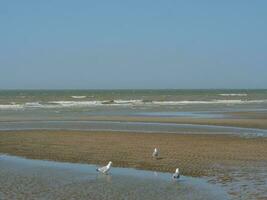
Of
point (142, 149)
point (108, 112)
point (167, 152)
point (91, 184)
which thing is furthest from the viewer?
point (108, 112)

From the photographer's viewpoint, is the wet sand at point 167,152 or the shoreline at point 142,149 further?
the shoreline at point 142,149

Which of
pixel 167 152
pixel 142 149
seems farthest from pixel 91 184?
pixel 142 149

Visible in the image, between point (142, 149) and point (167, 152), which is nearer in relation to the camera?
point (167, 152)

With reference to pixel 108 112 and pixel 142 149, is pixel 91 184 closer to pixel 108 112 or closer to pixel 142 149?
pixel 142 149

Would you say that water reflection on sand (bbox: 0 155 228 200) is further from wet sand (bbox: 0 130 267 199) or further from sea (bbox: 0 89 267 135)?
sea (bbox: 0 89 267 135)

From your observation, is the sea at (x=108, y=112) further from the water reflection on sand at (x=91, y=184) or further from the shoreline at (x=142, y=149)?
the water reflection on sand at (x=91, y=184)

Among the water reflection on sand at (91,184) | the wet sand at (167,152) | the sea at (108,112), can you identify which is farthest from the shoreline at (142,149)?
the sea at (108,112)

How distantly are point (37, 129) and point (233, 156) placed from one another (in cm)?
1583

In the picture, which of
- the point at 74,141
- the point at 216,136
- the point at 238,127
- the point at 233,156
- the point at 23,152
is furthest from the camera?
the point at 238,127

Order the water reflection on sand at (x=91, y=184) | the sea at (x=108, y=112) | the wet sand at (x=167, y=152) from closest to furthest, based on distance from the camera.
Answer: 1. the water reflection on sand at (x=91, y=184)
2. the wet sand at (x=167, y=152)
3. the sea at (x=108, y=112)

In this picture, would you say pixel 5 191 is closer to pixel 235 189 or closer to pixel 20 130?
pixel 235 189

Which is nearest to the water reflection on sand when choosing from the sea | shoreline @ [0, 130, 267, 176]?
shoreline @ [0, 130, 267, 176]

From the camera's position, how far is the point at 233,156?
66.6ft

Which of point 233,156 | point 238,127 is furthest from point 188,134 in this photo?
point 233,156
